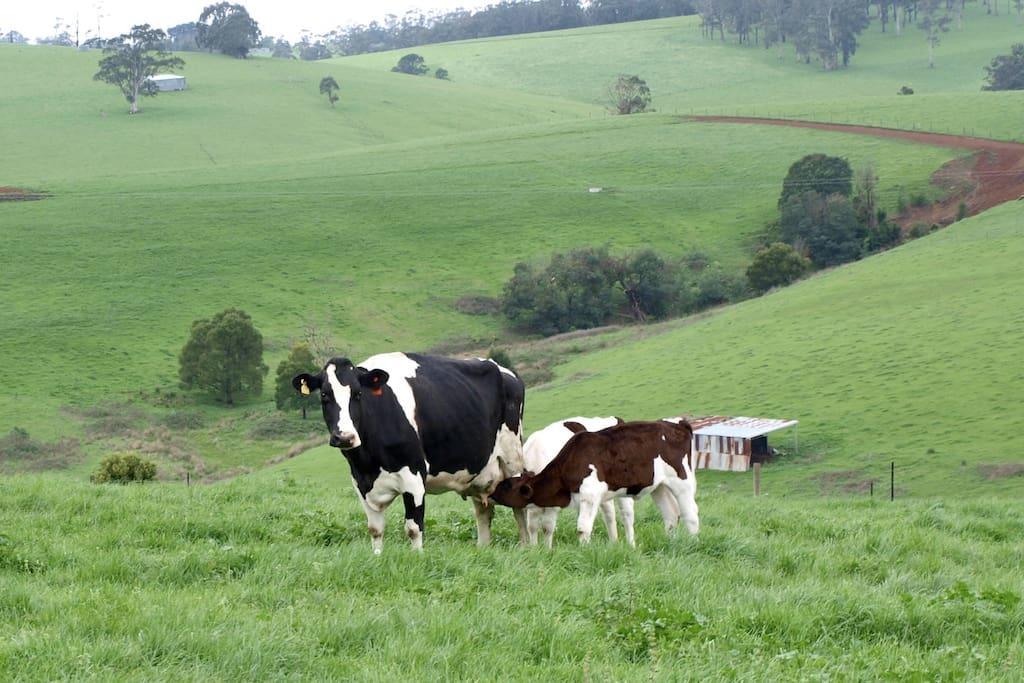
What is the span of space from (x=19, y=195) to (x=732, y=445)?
78.7 meters

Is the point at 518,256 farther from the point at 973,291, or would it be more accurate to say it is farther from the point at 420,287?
the point at 973,291

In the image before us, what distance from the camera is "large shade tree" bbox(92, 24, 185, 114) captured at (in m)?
148

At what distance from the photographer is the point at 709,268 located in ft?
299

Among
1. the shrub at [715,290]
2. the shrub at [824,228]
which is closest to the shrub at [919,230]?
the shrub at [824,228]

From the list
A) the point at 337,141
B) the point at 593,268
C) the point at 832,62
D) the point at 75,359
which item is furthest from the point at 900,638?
the point at 832,62

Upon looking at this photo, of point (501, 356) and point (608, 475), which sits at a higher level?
point (608, 475)

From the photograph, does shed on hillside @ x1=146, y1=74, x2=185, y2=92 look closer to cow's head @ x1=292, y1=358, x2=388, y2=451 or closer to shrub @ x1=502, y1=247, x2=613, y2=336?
shrub @ x1=502, y1=247, x2=613, y2=336

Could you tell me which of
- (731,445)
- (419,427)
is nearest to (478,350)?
(731,445)

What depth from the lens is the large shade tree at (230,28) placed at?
18612 cm

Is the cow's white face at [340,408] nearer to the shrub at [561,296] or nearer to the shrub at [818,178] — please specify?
the shrub at [561,296]

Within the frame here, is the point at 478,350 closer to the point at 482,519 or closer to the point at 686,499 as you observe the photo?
the point at 686,499

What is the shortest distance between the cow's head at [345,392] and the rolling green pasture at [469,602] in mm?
1148

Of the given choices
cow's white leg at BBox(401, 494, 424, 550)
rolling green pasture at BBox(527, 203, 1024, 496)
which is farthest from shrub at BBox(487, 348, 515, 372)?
cow's white leg at BBox(401, 494, 424, 550)

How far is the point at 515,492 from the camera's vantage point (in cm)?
1394
